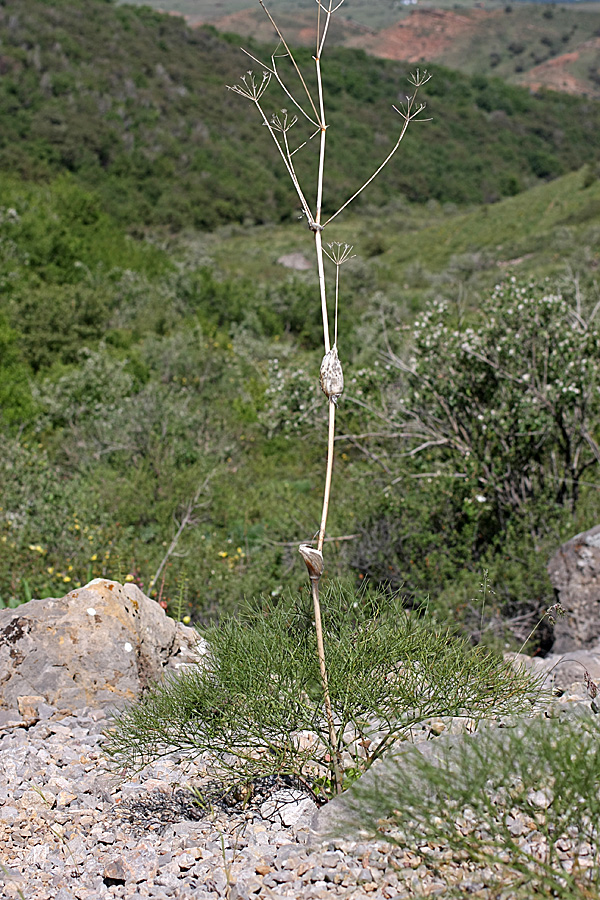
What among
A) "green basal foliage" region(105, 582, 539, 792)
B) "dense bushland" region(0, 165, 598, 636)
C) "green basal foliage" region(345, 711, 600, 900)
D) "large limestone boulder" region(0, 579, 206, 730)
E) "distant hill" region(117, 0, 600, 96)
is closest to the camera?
"green basal foliage" region(345, 711, 600, 900)

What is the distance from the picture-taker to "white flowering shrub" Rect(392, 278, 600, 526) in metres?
4.96

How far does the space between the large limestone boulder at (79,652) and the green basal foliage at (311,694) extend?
2.29 feet

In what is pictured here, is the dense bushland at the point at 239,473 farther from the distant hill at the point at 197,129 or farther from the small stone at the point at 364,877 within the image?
the distant hill at the point at 197,129

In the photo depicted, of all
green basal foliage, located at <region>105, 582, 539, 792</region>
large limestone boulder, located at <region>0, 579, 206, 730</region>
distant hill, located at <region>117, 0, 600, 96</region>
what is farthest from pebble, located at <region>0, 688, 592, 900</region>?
distant hill, located at <region>117, 0, 600, 96</region>

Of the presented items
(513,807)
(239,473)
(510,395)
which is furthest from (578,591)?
(239,473)

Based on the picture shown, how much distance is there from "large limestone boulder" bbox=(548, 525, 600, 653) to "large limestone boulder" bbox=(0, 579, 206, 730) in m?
2.01

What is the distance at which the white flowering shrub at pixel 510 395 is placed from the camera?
16.3ft

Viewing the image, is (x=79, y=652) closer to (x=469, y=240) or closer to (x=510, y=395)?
(x=510, y=395)

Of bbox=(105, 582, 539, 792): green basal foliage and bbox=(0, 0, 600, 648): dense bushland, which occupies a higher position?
bbox=(105, 582, 539, 792): green basal foliage

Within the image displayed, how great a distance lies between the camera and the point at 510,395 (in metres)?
5.00

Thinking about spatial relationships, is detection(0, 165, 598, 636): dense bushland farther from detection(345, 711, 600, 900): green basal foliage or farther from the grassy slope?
the grassy slope

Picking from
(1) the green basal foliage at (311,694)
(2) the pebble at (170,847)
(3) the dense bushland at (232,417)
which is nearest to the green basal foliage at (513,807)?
(2) the pebble at (170,847)

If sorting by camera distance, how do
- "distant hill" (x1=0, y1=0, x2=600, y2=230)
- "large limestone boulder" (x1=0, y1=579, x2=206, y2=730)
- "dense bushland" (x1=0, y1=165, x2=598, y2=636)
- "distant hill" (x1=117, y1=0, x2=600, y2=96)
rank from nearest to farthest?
1. "large limestone boulder" (x1=0, y1=579, x2=206, y2=730)
2. "dense bushland" (x1=0, y1=165, x2=598, y2=636)
3. "distant hill" (x1=0, y1=0, x2=600, y2=230)
4. "distant hill" (x1=117, y1=0, x2=600, y2=96)

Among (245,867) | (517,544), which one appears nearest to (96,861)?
(245,867)
